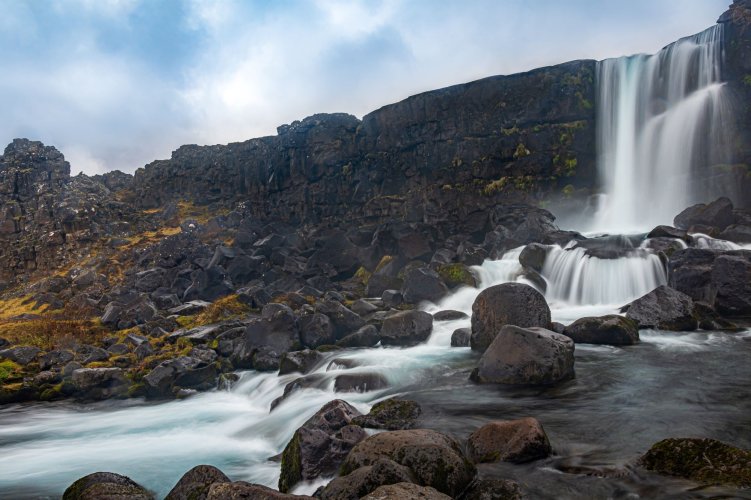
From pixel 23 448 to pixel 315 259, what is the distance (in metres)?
24.9

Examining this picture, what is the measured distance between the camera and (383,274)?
Result: 103 ft

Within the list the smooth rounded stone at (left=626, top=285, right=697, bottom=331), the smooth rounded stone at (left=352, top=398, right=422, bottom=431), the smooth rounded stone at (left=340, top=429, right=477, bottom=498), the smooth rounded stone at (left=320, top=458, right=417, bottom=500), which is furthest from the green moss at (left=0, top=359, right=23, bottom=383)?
the smooth rounded stone at (left=626, top=285, right=697, bottom=331)

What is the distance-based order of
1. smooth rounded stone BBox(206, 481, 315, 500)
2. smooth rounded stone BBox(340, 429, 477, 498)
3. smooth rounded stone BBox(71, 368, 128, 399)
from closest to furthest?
smooth rounded stone BBox(206, 481, 315, 500) → smooth rounded stone BBox(340, 429, 477, 498) → smooth rounded stone BBox(71, 368, 128, 399)

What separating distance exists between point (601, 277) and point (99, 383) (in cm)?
2111

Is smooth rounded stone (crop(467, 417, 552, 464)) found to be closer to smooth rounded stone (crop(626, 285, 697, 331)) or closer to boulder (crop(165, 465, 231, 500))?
boulder (crop(165, 465, 231, 500))

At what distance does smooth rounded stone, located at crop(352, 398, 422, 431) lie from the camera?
344 inches

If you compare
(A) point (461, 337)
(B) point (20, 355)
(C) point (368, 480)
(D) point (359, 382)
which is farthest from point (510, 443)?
(B) point (20, 355)

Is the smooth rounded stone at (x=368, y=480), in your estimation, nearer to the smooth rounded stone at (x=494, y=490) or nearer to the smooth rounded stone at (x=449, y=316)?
→ the smooth rounded stone at (x=494, y=490)

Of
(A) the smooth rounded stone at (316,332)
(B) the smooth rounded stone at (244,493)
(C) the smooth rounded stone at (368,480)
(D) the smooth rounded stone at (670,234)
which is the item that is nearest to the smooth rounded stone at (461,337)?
(A) the smooth rounded stone at (316,332)

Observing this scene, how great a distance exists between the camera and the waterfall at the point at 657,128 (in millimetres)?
34531

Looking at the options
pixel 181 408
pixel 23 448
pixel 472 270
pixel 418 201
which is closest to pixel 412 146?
pixel 418 201

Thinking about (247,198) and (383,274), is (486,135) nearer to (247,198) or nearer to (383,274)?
(383,274)

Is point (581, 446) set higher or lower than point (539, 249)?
lower

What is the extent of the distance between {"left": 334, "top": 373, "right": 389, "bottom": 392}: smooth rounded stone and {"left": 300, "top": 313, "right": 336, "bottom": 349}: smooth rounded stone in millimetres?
5749
